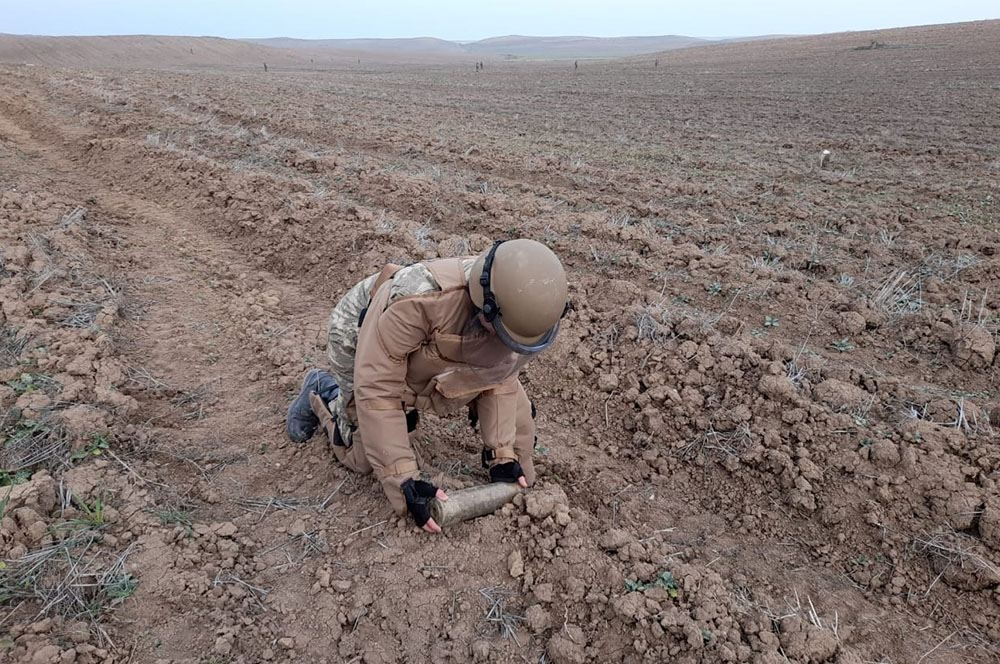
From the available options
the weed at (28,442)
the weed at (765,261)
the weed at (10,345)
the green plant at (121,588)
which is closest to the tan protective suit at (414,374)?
the green plant at (121,588)

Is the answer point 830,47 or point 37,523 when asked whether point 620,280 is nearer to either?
point 37,523

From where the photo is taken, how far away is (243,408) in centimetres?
363

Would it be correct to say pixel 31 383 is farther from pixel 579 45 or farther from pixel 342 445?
pixel 579 45

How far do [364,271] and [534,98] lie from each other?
18.0 meters

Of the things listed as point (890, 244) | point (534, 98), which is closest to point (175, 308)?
point (890, 244)

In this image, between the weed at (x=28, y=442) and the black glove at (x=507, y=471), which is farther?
the black glove at (x=507, y=471)

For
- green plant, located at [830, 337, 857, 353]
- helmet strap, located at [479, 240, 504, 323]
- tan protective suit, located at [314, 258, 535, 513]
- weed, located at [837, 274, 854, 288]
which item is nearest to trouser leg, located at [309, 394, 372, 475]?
tan protective suit, located at [314, 258, 535, 513]

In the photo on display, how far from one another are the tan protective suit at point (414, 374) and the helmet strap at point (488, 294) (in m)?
0.21

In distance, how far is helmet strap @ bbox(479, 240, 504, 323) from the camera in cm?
218

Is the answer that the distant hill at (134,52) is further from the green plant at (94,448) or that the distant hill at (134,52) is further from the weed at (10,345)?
the green plant at (94,448)

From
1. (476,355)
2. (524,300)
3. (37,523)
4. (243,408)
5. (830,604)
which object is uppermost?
(524,300)

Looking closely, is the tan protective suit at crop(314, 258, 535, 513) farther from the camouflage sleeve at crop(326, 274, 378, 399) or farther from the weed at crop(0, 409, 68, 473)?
the weed at crop(0, 409, 68, 473)

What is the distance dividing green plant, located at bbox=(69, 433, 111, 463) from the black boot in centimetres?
85

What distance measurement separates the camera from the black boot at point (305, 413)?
10.8 ft
